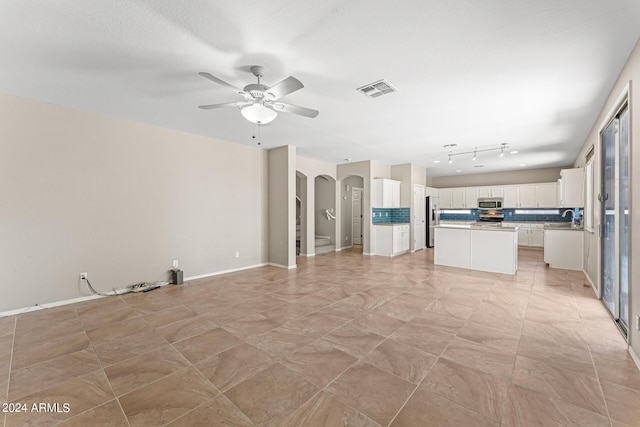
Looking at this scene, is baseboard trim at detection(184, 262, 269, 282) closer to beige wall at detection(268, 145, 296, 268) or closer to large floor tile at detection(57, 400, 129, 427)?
beige wall at detection(268, 145, 296, 268)

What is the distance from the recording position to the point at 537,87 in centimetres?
314

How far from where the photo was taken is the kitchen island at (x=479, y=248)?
538 centimetres

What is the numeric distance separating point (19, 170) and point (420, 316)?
5.31 m

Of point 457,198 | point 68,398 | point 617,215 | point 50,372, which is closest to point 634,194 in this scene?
point 617,215

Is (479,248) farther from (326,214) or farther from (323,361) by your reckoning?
(323,361)

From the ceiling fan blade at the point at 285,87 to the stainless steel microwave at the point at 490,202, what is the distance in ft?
31.0

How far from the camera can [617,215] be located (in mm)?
3035

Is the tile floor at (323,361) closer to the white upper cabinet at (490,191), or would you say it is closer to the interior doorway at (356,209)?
the interior doorway at (356,209)

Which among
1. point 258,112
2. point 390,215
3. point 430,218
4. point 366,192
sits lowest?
point 430,218

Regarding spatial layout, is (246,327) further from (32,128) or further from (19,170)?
(32,128)

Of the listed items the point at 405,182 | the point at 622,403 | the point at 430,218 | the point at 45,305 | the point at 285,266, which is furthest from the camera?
the point at 430,218

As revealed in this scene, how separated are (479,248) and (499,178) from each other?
5.67 metres

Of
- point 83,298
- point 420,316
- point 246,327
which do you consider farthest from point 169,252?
point 420,316

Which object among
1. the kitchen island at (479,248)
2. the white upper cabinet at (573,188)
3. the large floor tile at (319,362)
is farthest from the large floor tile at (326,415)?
the white upper cabinet at (573,188)
